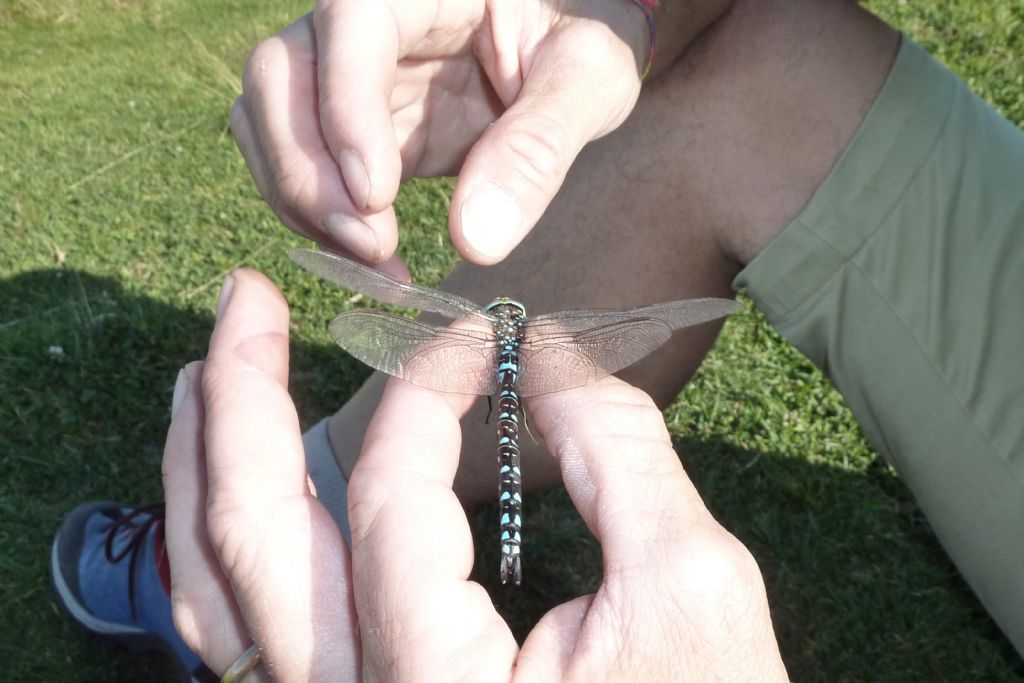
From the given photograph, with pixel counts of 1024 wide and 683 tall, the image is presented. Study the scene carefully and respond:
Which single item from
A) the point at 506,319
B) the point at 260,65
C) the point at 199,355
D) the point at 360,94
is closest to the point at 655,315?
the point at 506,319

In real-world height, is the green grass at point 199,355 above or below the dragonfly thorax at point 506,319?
below

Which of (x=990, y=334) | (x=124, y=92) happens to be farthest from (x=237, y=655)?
(x=124, y=92)

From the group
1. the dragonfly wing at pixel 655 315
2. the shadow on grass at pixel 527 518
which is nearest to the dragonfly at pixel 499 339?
the dragonfly wing at pixel 655 315

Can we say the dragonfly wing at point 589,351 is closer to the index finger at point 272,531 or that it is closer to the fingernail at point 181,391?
the index finger at point 272,531

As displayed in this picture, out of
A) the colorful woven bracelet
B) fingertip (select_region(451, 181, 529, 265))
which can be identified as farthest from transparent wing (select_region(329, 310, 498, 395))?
the colorful woven bracelet

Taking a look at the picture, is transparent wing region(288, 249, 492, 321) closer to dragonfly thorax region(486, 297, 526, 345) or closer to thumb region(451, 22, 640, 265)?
dragonfly thorax region(486, 297, 526, 345)

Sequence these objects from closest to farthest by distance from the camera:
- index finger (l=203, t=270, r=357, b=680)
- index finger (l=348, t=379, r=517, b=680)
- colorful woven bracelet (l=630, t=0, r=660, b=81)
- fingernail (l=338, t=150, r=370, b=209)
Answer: index finger (l=348, t=379, r=517, b=680), index finger (l=203, t=270, r=357, b=680), fingernail (l=338, t=150, r=370, b=209), colorful woven bracelet (l=630, t=0, r=660, b=81)
